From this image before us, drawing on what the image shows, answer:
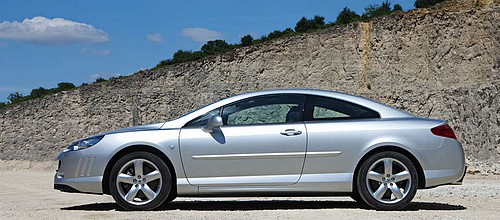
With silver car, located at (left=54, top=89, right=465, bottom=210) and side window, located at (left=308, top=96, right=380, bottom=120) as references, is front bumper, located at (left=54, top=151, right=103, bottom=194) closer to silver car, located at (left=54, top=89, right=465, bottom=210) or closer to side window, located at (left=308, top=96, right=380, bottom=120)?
silver car, located at (left=54, top=89, right=465, bottom=210)

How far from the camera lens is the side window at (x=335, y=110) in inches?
342

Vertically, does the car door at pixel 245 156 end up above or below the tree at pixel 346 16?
below

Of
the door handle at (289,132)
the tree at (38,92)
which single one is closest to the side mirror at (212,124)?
the door handle at (289,132)

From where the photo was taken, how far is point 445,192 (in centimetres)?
1235

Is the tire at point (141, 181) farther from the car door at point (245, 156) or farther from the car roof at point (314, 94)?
the car roof at point (314, 94)

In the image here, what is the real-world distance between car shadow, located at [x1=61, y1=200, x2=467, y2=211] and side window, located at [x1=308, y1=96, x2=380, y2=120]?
106 centimetres

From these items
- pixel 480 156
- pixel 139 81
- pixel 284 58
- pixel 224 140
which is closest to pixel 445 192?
pixel 224 140

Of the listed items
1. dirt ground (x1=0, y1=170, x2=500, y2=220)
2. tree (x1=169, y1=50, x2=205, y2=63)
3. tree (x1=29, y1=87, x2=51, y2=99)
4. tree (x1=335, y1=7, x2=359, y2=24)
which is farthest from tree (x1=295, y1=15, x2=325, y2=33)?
dirt ground (x1=0, y1=170, x2=500, y2=220)

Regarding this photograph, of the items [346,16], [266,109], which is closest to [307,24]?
[346,16]

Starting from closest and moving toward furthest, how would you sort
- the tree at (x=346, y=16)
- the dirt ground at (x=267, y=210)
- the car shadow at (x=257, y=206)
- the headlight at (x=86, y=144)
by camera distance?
the dirt ground at (x=267, y=210) < the headlight at (x=86, y=144) < the car shadow at (x=257, y=206) < the tree at (x=346, y=16)

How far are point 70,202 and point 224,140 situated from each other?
10.6ft

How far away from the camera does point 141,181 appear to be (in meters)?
8.44

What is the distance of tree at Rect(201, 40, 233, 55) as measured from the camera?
101 ft

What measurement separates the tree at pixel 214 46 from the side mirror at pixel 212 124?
22134mm
